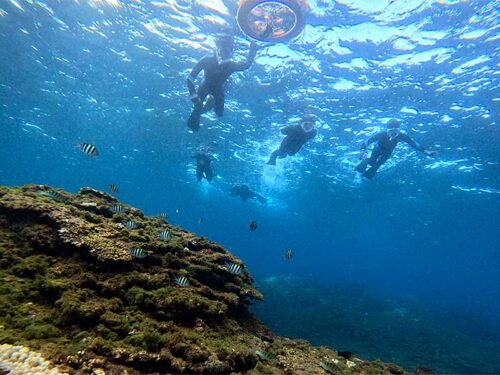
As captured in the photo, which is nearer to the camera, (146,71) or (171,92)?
(146,71)

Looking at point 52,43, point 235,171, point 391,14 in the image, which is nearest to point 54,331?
point 391,14

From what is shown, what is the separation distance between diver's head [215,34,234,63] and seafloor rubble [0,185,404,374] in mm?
10252

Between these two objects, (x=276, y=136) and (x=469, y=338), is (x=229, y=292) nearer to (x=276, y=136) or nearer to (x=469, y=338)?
(x=276, y=136)

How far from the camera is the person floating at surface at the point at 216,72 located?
1249cm

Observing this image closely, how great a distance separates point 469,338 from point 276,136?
21.9 metres

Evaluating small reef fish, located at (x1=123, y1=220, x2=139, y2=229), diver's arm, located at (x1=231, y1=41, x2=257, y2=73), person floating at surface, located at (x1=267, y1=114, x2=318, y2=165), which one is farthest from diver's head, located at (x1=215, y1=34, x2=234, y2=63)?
small reef fish, located at (x1=123, y1=220, x2=139, y2=229)

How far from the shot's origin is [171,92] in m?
21.0

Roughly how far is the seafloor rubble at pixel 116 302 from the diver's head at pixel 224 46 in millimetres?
10252

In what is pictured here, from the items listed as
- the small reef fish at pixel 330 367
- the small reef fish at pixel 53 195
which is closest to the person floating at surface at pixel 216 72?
the small reef fish at pixel 53 195

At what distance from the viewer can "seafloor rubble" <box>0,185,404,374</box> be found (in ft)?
12.0

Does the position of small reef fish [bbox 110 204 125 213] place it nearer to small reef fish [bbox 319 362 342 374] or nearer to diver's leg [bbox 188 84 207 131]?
small reef fish [bbox 319 362 342 374]

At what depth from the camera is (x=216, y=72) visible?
12.9 m

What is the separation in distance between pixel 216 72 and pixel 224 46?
2356mm

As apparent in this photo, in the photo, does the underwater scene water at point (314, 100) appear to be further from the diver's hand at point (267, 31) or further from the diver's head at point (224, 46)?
the diver's hand at point (267, 31)
